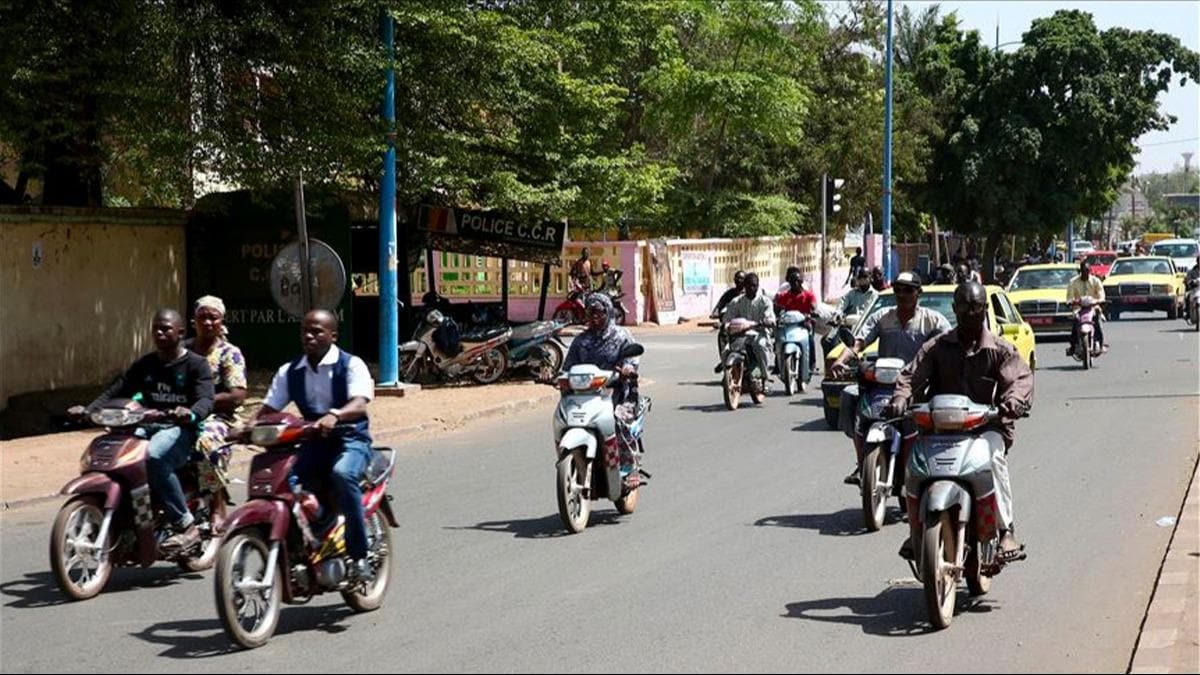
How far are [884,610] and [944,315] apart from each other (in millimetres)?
10579

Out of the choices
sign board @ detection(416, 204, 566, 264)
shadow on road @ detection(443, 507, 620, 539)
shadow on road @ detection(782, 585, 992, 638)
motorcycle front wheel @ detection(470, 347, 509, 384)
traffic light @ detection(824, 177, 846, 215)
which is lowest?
shadow on road @ detection(443, 507, 620, 539)

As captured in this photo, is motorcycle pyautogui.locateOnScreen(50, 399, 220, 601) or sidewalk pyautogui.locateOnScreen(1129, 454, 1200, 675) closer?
sidewalk pyautogui.locateOnScreen(1129, 454, 1200, 675)

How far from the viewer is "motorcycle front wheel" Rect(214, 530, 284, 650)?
23.7ft

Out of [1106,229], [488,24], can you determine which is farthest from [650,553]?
[1106,229]

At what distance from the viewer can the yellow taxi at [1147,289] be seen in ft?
128

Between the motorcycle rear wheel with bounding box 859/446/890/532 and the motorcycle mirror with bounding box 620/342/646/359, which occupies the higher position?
the motorcycle mirror with bounding box 620/342/646/359

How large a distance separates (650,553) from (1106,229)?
14045 centimetres

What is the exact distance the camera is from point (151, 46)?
1758cm

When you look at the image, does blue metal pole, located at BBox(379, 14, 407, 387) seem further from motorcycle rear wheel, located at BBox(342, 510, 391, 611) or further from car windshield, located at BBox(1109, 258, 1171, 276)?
car windshield, located at BBox(1109, 258, 1171, 276)

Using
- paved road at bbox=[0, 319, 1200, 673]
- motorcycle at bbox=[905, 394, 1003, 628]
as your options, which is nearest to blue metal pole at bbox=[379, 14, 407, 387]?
paved road at bbox=[0, 319, 1200, 673]

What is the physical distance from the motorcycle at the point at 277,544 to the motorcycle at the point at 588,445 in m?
2.66

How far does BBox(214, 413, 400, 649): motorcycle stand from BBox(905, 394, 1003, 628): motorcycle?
274 centimetres

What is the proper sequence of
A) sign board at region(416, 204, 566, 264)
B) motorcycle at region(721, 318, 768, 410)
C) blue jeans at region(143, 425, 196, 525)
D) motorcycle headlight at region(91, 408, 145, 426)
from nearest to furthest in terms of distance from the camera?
motorcycle headlight at region(91, 408, 145, 426) → blue jeans at region(143, 425, 196, 525) → motorcycle at region(721, 318, 768, 410) → sign board at region(416, 204, 566, 264)

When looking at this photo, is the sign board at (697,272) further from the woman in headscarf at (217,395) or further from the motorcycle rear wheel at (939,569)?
the motorcycle rear wheel at (939,569)
